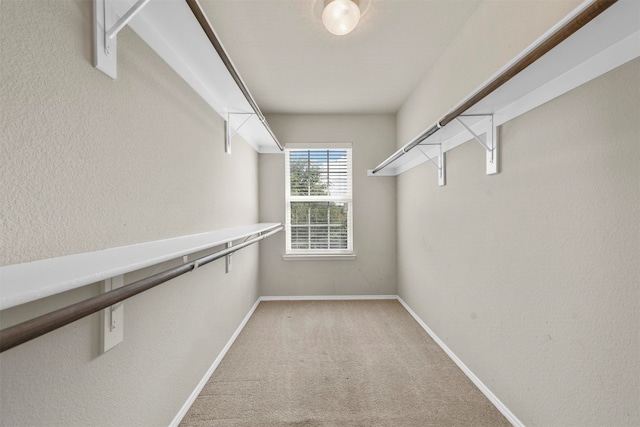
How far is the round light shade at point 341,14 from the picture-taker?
5.17ft

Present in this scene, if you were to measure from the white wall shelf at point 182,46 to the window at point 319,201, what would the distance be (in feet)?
5.31

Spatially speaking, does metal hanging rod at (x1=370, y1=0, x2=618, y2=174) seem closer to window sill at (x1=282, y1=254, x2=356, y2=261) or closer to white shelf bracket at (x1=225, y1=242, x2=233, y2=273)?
white shelf bracket at (x1=225, y1=242, x2=233, y2=273)

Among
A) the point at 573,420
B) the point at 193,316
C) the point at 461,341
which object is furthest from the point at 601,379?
the point at 193,316

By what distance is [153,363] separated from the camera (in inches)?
49.1

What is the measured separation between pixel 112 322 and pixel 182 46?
3.91 ft

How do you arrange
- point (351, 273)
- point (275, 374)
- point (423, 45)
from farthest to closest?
point (351, 273)
point (423, 45)
point (275, 374)

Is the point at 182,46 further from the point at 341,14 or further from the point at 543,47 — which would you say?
the point at 543,47

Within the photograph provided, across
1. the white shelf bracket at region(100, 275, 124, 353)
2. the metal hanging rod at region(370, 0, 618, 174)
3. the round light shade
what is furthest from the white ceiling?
the white shelf bracket at region(100, 275, 124, 353)

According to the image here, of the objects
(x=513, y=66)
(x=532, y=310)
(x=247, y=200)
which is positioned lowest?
(x=532, y=310)

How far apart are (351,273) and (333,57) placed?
239cm

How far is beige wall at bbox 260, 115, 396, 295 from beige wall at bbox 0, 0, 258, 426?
6.15 ft

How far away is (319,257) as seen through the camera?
355cm

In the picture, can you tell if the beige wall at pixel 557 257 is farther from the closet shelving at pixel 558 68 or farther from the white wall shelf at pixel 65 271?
the white wall shelf at pixel 65 271

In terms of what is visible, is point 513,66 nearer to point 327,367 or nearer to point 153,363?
point 153,363
